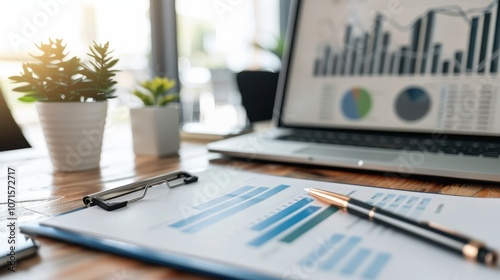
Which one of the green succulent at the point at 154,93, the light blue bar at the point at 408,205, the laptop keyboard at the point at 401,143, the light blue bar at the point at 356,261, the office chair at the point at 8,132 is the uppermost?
the green succulent at the point at 154,93

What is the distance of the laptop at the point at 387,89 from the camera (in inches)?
26.7

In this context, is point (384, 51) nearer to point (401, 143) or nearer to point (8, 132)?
point (401, 143)

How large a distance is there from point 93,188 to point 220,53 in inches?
130

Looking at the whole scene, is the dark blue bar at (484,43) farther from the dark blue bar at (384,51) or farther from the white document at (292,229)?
the white document at (292,229)

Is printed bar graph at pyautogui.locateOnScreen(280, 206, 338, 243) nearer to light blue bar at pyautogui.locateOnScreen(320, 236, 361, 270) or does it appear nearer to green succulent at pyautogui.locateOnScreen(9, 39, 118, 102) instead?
light blue bar at pyautogui.locateOnScreen(320, 236, 361, 270)

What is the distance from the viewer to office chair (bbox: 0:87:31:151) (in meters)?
0.52

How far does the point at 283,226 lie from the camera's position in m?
0.36

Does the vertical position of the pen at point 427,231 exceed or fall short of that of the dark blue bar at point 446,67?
it falls short

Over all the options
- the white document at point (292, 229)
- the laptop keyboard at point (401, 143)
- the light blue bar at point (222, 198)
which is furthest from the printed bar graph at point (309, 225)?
the laptop keyboard at point (401, 143)

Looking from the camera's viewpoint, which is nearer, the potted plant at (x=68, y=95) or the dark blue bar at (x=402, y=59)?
the potted plant at (x=68, y=95)

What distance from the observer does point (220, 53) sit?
12.3 ft

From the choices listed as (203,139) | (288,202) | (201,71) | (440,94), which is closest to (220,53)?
(201,71)

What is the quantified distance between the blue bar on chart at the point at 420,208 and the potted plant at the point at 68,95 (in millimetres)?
487

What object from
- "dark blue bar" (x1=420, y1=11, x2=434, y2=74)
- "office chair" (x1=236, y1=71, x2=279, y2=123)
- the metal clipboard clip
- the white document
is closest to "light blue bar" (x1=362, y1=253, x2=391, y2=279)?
the white document
